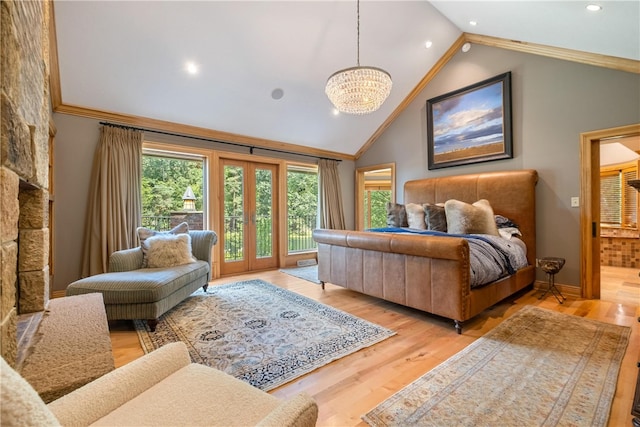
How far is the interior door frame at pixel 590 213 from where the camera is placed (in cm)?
332

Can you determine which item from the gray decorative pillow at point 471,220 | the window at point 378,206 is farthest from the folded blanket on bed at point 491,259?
the window at point 378,206

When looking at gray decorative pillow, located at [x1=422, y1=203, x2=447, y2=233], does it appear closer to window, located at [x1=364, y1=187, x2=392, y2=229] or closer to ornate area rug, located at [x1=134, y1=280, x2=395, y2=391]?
ornate area rug, located at [x1=134, y1=280, x2=395, y2=391]

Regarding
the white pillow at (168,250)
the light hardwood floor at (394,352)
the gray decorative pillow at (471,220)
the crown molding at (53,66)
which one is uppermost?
the crown molding at (53,66)

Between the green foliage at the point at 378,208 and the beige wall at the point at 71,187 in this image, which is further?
the green foliage at the point at 378,208

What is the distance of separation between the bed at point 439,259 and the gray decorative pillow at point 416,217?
58 cm

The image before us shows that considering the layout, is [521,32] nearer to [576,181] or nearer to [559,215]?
[576,181]

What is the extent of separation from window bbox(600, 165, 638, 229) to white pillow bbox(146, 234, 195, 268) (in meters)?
7.70

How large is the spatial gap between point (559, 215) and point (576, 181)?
457 mm

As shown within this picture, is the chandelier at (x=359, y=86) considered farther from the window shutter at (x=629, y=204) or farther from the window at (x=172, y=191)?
the window shutter at (x=629, y=204)

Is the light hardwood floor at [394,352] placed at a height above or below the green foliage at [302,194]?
below

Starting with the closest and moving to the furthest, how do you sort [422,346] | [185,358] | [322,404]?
[185,358] → [322,404] → [422,346]

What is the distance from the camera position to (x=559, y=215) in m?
3.59

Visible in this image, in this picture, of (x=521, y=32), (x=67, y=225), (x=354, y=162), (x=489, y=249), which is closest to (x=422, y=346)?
(x=489, y=249)

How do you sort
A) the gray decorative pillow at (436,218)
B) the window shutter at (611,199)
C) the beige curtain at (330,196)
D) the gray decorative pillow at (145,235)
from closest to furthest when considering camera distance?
the gray decorative pillow at (145,235) < the gray decorative pillow at (436,218) < the window shutter at (611,199) < the beige curtain at (330,196)
